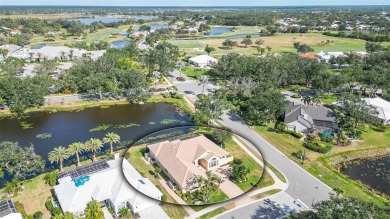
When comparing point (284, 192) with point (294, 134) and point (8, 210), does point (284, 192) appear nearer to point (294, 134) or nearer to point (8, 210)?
point (294, 134)

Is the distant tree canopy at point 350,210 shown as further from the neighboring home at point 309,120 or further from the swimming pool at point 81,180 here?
the neighboring home at point 309,120

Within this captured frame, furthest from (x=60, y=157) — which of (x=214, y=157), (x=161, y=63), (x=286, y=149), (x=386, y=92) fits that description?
(x=386, y=92)

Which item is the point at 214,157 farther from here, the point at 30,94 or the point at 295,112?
the point at 30,94

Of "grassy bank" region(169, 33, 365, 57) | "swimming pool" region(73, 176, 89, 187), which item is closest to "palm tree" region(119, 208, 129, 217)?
"swimming pool" region(73, 176, 89, 187)

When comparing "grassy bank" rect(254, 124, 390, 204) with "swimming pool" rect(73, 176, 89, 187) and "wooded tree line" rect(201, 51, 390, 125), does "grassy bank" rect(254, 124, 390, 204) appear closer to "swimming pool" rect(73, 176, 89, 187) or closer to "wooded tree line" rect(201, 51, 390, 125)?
"wooded tree line" rect(201, 51, 390, 125)

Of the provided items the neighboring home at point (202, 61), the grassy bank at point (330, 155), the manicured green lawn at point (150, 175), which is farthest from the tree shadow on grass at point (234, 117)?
the neighboring home at point (202, 61)

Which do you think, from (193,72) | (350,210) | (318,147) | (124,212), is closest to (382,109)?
(318,147)

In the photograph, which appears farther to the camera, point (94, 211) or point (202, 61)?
point (202, 61)
